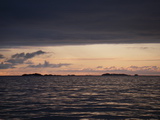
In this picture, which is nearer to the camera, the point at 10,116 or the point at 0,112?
the point at 10,116

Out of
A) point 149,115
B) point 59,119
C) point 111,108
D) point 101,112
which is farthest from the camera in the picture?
point 111,108

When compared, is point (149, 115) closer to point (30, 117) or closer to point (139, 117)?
point (139, 117)

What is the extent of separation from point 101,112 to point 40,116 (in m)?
8.77

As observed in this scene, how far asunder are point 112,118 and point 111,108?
7269mm

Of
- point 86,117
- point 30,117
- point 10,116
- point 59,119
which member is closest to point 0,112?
point 10,116

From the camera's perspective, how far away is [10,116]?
102ft

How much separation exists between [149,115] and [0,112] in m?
20.8

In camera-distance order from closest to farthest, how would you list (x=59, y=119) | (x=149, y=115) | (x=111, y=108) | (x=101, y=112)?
(x=59, y=119) → (x=149, y=115) → (x=101, y=112) → (x=111, y=108)

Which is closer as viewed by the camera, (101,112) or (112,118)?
(112,118)

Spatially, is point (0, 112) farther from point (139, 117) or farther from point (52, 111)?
point (139, 117)

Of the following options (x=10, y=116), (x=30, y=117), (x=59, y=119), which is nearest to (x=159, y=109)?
(x=59, y=119)

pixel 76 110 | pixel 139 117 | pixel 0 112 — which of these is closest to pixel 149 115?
pixel 139 117

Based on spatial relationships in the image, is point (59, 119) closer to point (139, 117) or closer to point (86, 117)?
point (86, 117)

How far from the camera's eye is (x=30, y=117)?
30.8m
